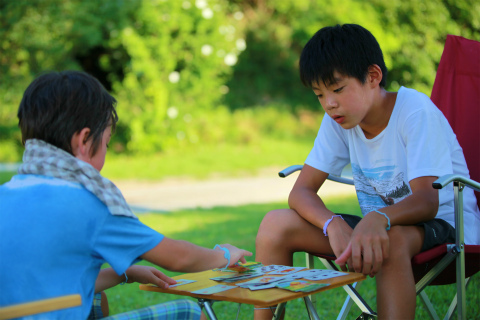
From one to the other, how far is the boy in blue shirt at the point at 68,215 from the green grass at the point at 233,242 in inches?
66.3

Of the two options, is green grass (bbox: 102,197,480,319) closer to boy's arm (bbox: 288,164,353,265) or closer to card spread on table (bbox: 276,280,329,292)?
boy's arm (bbox: 288,164,353,265)

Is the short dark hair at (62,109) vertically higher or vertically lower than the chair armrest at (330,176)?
higher

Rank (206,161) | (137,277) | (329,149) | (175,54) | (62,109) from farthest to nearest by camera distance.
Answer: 1. (175,54)
2. (206,161)
3. (329,149)
4. (137,277)
5. (62,109)

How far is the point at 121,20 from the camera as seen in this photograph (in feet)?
37.6

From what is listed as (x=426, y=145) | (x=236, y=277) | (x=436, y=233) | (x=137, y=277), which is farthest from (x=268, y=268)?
(x=426, y=145)

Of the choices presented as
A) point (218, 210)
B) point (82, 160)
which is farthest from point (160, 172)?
point (82, 160)

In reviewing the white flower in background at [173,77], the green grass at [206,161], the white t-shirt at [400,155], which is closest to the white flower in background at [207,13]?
the white flower in background at [173,77]

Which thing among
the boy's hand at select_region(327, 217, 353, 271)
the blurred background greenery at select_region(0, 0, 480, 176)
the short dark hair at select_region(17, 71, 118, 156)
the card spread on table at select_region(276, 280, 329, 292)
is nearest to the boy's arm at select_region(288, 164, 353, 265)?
the boy's hand at select_region(327, 217, 353, 271)

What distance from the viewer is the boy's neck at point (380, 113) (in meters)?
2.25

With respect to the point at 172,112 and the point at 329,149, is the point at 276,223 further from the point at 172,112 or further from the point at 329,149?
the point at 172,112

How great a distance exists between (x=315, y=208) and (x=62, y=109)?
1.00 meters

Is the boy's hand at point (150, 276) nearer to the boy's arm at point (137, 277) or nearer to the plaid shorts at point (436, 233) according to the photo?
the boy's arm at point (137, 277)

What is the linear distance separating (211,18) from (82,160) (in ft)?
34.3

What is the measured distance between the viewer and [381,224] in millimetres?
1846
